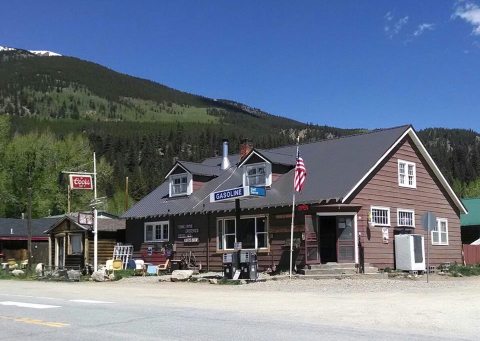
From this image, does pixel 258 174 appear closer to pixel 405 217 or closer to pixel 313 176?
pixel 313 176

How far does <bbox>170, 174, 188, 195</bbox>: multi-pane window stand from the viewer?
36188 mm

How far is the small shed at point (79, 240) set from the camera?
39281mm

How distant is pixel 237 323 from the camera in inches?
482

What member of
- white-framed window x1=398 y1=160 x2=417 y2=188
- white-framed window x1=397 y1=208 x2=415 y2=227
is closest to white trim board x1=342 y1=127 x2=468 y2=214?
white-framed window x1=398 y1=160 x2=417 y2=188

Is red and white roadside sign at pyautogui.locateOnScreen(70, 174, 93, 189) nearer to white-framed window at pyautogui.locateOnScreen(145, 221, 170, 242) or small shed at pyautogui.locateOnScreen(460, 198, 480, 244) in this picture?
white-framed window at pyautogui.locateOnScreen(145, 221, 170, 242)

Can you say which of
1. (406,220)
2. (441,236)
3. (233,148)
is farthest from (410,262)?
(233,148)

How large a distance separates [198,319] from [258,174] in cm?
1975

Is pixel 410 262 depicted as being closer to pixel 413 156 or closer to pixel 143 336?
pixel 413 156

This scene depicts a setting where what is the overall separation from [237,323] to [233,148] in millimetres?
144897

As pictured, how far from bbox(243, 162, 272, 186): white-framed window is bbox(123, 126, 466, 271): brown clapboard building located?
0.05m

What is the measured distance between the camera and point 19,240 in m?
58.3

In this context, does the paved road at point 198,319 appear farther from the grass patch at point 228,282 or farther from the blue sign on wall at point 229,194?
the blue sign on wall at point 229,194

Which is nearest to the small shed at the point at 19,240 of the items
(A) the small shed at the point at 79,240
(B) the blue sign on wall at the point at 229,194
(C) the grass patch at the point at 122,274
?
(A) the small shed at the point at 79,240

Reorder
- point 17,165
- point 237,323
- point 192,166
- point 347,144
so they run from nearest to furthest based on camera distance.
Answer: point 237,323
point 347,144
point 192,166
point 17,165
